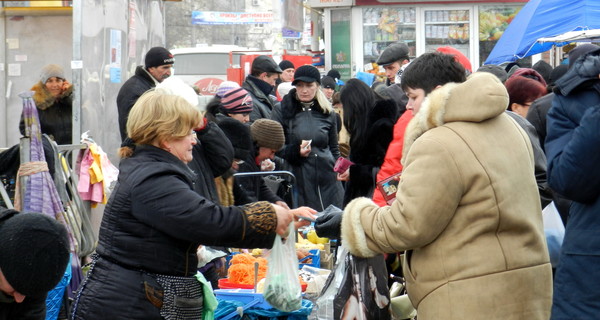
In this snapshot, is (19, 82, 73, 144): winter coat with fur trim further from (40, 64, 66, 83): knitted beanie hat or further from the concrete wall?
the concrete wall

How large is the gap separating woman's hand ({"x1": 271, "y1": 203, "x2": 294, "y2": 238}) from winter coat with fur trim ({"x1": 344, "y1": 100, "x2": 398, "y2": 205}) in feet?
9.04

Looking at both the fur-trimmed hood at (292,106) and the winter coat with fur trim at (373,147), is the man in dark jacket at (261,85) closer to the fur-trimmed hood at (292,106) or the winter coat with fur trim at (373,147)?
the fur-trimmed hood at (292,106)

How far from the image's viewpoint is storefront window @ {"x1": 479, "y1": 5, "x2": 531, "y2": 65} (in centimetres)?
1950

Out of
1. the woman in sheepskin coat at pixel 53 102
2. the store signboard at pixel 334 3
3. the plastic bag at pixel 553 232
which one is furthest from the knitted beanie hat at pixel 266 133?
the store signboard at pixel 334 3

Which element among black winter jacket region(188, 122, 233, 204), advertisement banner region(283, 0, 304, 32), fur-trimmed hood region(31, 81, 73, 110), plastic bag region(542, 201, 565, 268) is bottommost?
plastic bag region(542, 201, 565, 268)

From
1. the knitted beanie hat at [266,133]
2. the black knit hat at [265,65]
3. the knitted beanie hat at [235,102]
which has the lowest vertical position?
the knitted beanie hat at [266,133]

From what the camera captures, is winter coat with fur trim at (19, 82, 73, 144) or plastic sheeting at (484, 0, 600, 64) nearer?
winter coat with fur trim at (19, 82, 73, 144)

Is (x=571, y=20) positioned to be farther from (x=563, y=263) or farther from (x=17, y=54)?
(x=17, y=54)

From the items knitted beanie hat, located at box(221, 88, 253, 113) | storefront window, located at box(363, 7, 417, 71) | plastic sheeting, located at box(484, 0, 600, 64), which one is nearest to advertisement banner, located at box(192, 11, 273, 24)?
storefront window, located at box(363, 7, 417, 71)

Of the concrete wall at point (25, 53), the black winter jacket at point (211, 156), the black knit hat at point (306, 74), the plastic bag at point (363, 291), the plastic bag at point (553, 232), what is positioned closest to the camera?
the plastic bag at point (363, 291)

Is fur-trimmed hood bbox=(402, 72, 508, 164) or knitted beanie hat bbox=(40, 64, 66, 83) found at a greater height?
knitted beanie hat bbox=(40, 64, 66, 83)

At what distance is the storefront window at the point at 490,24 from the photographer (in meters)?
19.5

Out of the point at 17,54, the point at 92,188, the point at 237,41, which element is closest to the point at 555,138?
the point at 92,188

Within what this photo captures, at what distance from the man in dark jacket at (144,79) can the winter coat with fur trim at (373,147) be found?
254 cm
